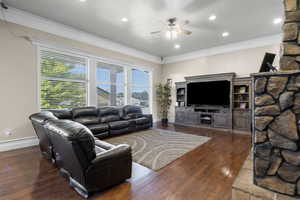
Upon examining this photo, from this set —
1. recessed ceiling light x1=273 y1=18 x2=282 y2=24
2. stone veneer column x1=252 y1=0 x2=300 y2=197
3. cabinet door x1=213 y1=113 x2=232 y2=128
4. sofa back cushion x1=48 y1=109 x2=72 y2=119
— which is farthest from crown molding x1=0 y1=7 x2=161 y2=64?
stone veneer column x1=252 y1=0 x2=300 y2=197

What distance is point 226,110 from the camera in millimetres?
5223

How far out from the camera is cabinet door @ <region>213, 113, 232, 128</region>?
5136mm

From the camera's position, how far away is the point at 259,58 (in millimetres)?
4949

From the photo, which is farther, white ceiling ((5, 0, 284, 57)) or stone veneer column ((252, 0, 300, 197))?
white ceiling ((5, 0, 284, 57))

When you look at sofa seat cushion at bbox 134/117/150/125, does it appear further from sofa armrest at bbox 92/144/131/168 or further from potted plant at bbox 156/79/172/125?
sofa armrest at bbox 92/144/131/168

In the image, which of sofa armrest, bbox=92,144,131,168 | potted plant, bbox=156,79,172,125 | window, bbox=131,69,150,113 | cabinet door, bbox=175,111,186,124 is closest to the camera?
sofa armrest, bbox=92,144,131,168

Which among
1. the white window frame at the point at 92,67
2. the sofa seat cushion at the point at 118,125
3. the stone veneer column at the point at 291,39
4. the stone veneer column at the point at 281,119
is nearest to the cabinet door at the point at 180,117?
the white window frame at the point at 92,67

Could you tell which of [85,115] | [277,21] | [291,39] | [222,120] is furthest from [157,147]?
[277,21]

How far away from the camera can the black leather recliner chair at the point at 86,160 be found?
159cm

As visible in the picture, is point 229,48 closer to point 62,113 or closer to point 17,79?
point 62,113

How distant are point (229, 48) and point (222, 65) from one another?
0.67m

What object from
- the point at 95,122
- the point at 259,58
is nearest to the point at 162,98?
the point at 95,122

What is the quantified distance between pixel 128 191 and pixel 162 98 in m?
5.35

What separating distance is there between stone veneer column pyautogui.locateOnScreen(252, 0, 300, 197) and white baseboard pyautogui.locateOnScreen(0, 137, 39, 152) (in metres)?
4.70
